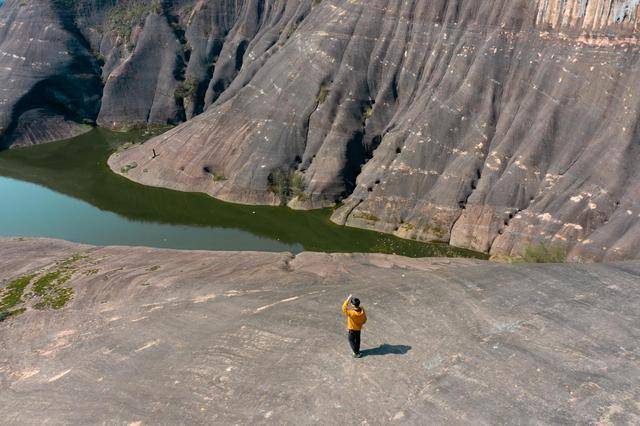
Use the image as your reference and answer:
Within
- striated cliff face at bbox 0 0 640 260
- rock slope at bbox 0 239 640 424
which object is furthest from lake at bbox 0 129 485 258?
rock slope at bbox 0 239 640 424

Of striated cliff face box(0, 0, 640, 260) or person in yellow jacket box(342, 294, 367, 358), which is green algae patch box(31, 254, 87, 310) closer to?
person in yellow jacket box(342, 294, 367, 358)

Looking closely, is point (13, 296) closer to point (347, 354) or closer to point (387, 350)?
point (347, 354)

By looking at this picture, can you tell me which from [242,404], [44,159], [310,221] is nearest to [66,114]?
[44,159]

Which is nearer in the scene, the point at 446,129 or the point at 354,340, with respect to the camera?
the point at 354,340

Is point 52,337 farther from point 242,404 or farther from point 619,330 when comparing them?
point 619,330

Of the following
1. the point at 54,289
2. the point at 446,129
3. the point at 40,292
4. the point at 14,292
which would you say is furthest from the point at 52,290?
the point at 446,129

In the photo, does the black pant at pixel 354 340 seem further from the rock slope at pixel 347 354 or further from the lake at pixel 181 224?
the lake at pixel 181 224
